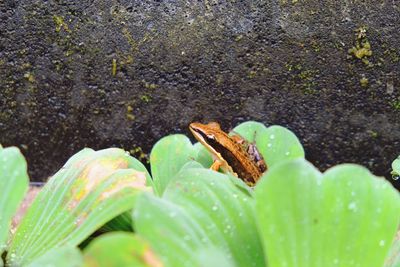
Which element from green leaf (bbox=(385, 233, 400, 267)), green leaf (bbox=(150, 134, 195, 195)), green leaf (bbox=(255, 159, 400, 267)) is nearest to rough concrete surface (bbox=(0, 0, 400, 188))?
green leaf (bbox=(150, 134, 195, 195))

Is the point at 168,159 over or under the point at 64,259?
under

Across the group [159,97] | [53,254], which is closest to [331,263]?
[53,254]

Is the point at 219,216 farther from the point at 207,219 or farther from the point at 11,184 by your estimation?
the point at 11,184

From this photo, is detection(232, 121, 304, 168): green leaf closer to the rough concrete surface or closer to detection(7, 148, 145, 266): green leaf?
detection(7, 148, 145, 266): green leaf

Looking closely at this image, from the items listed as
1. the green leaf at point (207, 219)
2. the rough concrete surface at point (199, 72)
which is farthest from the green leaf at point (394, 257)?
the rough concrete surface at point (199, 72)

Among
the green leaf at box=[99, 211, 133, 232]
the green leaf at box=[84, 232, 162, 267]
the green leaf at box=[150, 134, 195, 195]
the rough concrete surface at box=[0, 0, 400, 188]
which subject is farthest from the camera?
the rough concrete surface at box=[0, 0, 400, 188]

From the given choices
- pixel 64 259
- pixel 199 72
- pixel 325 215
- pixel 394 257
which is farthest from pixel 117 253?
pixel 199 72

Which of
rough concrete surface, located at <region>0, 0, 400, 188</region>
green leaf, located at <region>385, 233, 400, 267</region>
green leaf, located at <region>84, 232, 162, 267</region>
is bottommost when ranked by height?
rough concrete surface, located at <region>0, 0, 400, 188</region>
